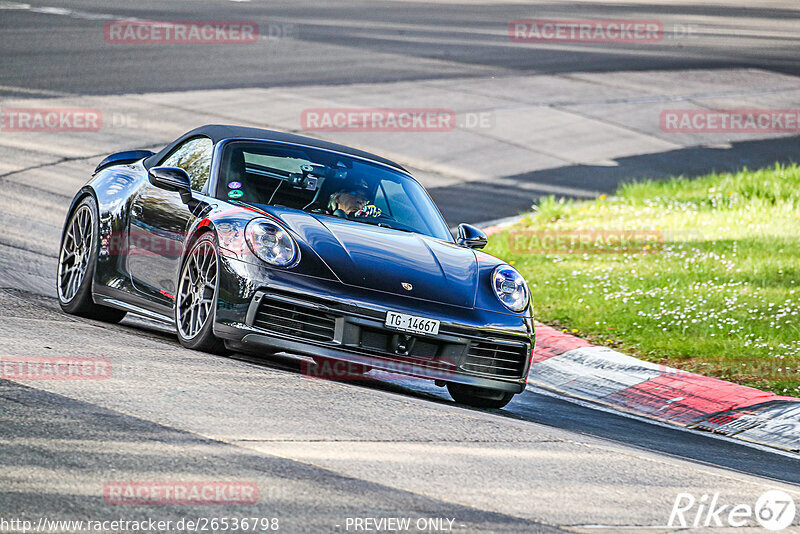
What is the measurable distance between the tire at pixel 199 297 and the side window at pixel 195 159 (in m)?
0.76

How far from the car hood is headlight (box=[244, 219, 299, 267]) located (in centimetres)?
12

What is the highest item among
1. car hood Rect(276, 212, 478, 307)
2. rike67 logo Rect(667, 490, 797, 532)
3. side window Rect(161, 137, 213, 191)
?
side window Rect(161, 137, 213, 191)

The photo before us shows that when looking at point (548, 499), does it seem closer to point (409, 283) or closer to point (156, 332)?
point (409, 283)

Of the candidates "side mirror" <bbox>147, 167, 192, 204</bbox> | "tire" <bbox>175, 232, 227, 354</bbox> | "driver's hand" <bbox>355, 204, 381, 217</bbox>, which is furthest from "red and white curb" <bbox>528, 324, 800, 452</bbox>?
"side mirror" <bbox>147, 167, 192, 204</bbox>

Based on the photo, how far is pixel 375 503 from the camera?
450 cm

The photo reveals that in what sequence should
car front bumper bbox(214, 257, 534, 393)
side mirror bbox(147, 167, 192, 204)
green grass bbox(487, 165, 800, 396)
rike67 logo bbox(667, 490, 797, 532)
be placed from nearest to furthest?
1. rike67 logo bbox(667, 490, 797, 532)
2. car front bumper bbox(214, 257, 534, 393)
3. side mirror bbox(147, 167, 192, 204)
4. green grass bbox(487, 165, 800, 396)

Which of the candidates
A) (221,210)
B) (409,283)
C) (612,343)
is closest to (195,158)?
(221,210)

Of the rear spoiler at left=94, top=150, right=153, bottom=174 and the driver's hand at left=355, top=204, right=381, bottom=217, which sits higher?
the driver's hand at left=355, top=204, right=381, bottom=217

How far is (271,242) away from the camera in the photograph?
6.79m

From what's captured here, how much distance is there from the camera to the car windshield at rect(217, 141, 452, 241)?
24.9 ft

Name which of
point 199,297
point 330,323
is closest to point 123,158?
point 199,297

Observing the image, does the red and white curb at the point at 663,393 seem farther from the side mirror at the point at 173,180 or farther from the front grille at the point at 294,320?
the side mirror at the point at 173,180

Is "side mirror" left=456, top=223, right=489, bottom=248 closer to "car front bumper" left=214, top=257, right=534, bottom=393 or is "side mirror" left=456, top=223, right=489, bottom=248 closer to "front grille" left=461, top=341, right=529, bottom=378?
"front grille" left=461, top=341, right=529, bottom=378

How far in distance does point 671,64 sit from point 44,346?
23352 mm
